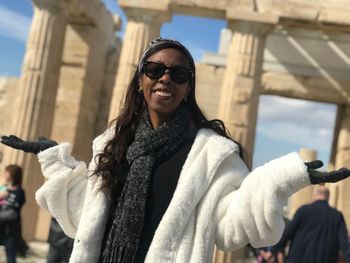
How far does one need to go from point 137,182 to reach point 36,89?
1015 cm

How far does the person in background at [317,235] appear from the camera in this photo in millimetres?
5414

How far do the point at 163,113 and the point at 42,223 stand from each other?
1169 centimetres

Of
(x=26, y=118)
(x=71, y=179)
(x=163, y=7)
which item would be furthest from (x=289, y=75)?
(x=71, y=179)

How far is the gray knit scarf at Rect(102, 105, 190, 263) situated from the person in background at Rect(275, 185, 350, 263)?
3784 mm

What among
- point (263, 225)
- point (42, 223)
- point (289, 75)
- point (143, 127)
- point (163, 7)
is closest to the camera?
point (263, 225)

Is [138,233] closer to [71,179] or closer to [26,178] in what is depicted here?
[71,179]

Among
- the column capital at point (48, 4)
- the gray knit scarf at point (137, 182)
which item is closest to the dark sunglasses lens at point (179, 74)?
the gray knit scarf at point (137, 182)

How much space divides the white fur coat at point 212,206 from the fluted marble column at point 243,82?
29.7 feet

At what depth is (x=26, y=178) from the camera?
1128 cm

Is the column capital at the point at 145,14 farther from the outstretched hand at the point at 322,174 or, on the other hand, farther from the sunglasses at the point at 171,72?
the outstretched hand at the point at 322,174

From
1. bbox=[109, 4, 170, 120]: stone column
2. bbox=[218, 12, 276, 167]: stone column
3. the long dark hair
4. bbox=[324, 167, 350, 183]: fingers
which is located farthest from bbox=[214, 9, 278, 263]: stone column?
bbox=[324, 167, 350, 183]: fingers

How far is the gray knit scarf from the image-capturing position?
190 cm

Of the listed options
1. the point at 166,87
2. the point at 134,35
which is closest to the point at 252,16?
the point at 134,35

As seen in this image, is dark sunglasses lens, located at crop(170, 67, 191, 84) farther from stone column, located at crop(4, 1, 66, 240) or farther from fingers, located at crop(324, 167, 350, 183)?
stone column, located at crop(4, 1, 66, 240)
